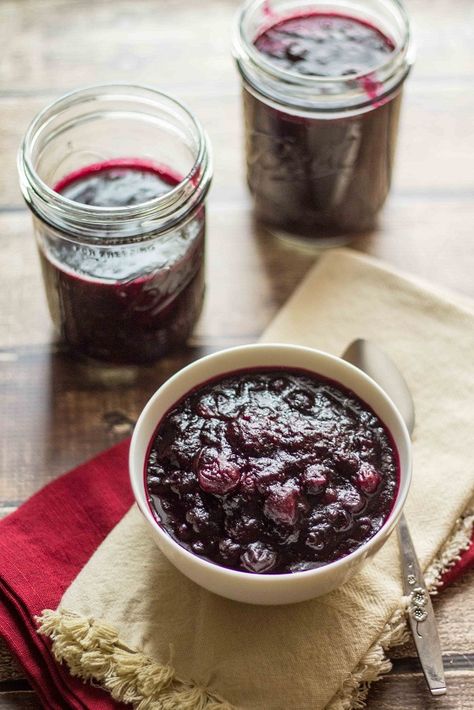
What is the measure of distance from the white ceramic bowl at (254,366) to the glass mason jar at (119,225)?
23cm

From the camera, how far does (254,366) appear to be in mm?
1681

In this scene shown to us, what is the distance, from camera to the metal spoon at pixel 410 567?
1535 millimetres

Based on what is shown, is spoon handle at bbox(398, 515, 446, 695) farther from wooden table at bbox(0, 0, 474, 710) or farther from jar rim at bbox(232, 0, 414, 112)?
jar rim at bbox(232, 0, 414, 112)

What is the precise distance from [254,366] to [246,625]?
0.42 meters

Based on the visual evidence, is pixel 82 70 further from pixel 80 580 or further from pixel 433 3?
pixel 80 580

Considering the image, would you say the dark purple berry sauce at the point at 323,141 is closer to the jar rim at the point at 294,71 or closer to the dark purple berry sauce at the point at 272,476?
the jar rim at the point at 294,71

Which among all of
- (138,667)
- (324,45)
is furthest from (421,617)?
(324,45)

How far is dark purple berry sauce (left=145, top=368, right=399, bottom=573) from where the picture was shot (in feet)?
4.79

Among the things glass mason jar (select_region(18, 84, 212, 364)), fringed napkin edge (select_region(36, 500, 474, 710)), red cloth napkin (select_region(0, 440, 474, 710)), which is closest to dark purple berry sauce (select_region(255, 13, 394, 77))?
glass mason jar (select_region(18, 84, 212, 364))

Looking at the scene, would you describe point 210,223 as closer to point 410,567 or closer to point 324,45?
point 324,45

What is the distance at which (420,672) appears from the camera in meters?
1.58

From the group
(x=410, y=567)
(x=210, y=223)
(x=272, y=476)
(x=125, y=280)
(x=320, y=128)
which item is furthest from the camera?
(x=210, y=223)

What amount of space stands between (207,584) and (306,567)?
0.16 meters

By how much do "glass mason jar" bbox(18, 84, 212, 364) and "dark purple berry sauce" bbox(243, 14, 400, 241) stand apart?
6.8 inches
